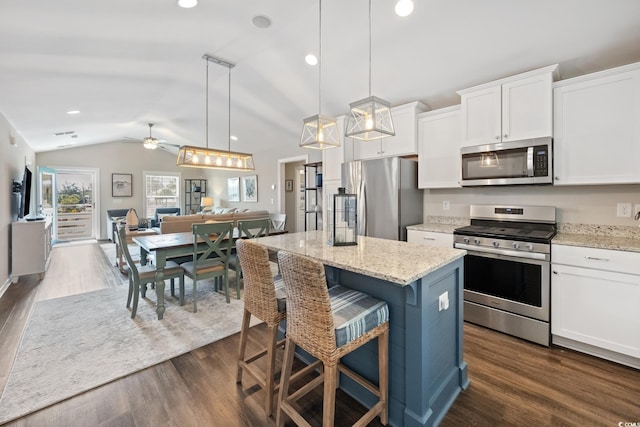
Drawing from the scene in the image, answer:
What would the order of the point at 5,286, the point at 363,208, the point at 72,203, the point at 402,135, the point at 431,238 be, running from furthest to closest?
the point at 72,203
the point at 5,286
the point at 363,208
the point at 402,135
the point at 431,238

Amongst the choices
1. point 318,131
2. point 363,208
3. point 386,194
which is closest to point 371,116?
point 318,131

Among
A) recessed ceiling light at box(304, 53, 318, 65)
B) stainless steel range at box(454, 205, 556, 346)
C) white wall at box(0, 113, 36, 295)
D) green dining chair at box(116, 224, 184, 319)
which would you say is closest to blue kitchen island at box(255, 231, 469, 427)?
stainless steel range at box(454, 205, 556, 346)

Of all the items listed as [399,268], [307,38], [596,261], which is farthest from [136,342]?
[596,261]

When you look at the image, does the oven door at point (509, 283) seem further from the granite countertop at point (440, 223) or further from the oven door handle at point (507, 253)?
the granite countertop at point (440, 223)

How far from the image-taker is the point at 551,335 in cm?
236

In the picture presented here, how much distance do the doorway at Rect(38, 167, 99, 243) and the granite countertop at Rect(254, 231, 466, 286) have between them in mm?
8374

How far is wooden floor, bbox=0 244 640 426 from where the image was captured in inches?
64.1

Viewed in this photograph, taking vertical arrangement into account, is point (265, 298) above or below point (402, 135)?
below

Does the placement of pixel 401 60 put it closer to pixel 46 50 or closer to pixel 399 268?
pixel 399 268

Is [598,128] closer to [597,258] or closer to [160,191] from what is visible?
[597,258]

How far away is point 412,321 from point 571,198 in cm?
234

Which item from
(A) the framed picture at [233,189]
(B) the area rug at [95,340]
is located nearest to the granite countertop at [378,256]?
(B) the area rug at [95,340]

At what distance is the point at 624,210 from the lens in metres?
2.44

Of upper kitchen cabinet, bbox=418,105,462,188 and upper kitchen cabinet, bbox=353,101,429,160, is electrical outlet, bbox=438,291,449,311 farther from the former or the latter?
upper kitchen cabinet, bbox=353,101,429,160
